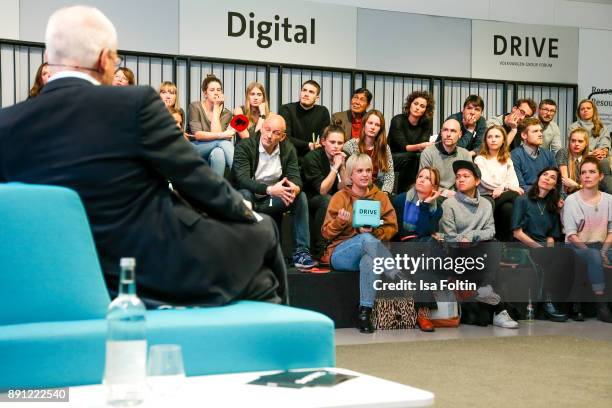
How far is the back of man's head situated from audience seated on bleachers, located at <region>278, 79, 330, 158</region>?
4984 millimetres

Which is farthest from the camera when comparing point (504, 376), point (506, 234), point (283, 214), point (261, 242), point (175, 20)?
point (175, 20)

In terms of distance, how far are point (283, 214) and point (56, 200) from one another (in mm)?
4525

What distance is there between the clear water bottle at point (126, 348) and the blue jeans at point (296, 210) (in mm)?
4379

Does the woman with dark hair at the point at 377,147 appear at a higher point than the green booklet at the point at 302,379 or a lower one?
higher

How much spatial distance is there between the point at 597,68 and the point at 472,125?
3.20 metres

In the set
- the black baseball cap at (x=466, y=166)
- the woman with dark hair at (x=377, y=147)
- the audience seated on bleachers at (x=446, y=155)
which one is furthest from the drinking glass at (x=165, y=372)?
the audience seated on bleachers at (x=446, y=155)

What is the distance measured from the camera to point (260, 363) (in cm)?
242

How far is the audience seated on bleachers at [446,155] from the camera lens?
7246 mm

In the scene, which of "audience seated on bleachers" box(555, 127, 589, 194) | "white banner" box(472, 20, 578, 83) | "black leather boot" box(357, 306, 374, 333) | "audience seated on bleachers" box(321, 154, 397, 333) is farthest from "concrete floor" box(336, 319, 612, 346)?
"white banner" box(472, 20, 578, 83)

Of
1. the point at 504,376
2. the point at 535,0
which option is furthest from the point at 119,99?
the point at 535,0

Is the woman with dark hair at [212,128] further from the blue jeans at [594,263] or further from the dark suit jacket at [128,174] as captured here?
the dark suit jacket at [128,174]

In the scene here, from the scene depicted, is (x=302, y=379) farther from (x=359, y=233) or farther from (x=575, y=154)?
(x=575, y=154)

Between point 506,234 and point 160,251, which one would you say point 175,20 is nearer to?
point 506,234

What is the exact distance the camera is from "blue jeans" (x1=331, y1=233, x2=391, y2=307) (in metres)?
6.04
